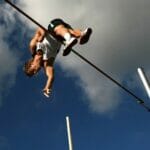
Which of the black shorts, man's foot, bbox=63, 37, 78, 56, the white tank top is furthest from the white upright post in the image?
man's foot, bbox=63, 37, 78, 56

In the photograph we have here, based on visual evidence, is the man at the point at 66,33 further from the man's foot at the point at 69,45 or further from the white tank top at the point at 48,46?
the white tank top at the point at 48,46

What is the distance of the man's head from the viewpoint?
15.6m

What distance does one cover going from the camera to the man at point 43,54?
617 inches

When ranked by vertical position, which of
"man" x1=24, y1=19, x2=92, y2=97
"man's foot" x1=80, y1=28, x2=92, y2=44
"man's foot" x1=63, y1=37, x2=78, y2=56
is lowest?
"man's foot" x1=63, y1=37, x2=78, y2=56

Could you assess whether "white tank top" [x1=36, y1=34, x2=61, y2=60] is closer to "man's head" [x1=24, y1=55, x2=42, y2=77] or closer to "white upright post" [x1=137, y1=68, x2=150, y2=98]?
"man's head" [x1=24, y1=55, x2=42, y2=77]

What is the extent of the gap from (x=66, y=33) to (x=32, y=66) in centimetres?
178

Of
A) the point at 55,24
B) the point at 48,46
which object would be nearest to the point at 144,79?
the point at 48,46

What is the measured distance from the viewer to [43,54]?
16000 millimetres

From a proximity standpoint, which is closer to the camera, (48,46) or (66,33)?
(66,33)

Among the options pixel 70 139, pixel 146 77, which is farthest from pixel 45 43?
pixel 70 139

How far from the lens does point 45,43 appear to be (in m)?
15.8

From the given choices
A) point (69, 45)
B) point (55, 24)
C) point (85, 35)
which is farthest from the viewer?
point (55, 24)

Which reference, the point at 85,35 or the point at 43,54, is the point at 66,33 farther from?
the point at 43,54

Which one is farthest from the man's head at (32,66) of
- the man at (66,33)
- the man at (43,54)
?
the man at (66,33)
